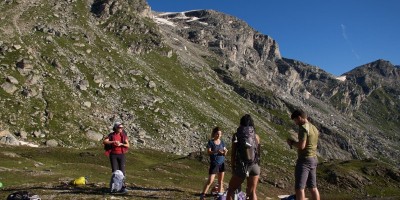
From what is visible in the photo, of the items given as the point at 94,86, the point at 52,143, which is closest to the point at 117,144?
the point at 52,143

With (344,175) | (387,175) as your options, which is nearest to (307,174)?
(344,175)

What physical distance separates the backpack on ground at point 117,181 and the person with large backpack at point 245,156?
8.72 meters

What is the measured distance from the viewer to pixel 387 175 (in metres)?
112

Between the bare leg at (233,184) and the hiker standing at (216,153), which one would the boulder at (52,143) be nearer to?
the hiker standing at (216,153)

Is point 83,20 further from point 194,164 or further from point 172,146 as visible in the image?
point 194,164

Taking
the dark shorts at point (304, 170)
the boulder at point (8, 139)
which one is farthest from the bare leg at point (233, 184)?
the boulder at point (8, 139)

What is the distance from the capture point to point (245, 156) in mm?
16797

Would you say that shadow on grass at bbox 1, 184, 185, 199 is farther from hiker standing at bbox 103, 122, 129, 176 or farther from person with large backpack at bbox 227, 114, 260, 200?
person with large backpack at bbox 227, 114, 260, 200

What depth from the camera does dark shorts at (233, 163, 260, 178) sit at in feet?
55.4

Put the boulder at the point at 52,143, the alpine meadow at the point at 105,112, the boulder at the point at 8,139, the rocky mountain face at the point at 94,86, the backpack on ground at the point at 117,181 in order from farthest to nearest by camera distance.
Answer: the rocky mountain face at the point at 94,86
the boulder at the point at 52,143
the boulder at the point at 8,139
the alpine meadow at the point at 105,112
the backpack on ground at the point at 117,181

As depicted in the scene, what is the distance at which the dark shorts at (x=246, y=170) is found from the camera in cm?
1688

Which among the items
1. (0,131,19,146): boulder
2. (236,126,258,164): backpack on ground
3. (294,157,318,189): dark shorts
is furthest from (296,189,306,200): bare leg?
(0,131,19,146): boulder

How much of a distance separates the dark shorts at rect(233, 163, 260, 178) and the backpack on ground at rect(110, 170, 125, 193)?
30.1ft

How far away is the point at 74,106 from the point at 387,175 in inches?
3582
